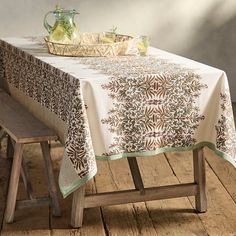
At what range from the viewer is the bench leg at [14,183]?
3.08 metres

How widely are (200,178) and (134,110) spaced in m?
0.59

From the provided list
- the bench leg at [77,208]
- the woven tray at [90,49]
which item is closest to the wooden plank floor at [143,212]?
the bench leg at [77,208]

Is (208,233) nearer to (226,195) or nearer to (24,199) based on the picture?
(226,195)

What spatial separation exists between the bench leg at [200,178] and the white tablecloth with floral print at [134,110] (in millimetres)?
162

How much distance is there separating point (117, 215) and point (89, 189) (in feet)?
1.36

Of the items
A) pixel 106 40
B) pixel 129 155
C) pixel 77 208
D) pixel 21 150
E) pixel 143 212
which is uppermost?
pixel 106 40

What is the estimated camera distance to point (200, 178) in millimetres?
3258

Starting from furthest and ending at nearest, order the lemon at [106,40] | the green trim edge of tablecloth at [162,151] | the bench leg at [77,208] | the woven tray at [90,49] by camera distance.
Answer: the lemon at [106,40] → the woven tray at [90,49] → the bench leg at [77,208] → the green trim edge of tablecloth at [162,151]

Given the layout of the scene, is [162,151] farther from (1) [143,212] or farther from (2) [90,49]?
(2) [90,49]

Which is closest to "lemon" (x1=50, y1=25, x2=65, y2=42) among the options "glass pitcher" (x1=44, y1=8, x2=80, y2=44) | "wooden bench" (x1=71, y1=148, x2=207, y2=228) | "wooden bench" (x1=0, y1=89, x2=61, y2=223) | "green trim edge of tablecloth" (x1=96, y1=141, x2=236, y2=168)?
"glass pitcher" (x1=44, y1=8, x2=80, y2=44)

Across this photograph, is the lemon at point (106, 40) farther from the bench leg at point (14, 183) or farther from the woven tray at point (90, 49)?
the bench leg at point (14, 183)

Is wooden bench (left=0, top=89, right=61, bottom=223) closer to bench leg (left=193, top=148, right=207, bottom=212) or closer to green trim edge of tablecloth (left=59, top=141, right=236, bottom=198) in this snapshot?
green trim edge of tablecloth (left=59, top=141, right=236, bottom=198)

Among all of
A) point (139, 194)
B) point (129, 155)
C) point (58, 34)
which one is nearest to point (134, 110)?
point (129, 155)

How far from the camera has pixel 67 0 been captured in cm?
532
